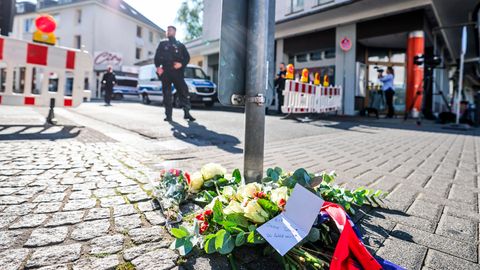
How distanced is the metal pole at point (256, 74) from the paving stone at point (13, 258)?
47.1 inches

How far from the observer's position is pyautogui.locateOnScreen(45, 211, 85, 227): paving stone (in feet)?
5.30

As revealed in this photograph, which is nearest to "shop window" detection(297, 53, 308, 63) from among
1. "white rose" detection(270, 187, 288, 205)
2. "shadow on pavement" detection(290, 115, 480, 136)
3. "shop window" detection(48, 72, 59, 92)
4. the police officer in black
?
"shadow on pavement" detection(290, 115, 480, 136)

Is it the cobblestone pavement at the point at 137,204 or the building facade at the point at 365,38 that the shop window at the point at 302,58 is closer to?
the building facade at the point at 365,38

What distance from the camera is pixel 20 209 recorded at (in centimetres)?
177

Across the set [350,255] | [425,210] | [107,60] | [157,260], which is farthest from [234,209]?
[107,60]

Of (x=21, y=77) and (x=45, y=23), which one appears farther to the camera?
(x=21, y=77)

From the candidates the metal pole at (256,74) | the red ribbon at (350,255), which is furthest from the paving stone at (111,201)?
the red ribbon at (350,255)

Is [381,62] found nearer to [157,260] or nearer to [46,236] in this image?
[157,260]

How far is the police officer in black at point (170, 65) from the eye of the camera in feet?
23.6

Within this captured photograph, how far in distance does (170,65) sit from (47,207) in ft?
19.1

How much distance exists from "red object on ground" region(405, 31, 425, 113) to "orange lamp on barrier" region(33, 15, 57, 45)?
12722 millimetres

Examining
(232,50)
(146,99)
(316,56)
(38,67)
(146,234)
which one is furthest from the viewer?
(146,99)

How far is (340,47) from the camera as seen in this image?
15.5m

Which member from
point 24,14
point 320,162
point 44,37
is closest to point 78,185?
point 320,162
